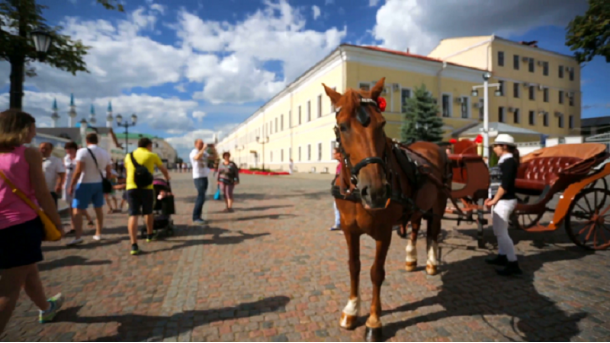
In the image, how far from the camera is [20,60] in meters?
6.93

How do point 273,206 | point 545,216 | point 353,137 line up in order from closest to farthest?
point 353,137 → point 545,216 → point 273,206

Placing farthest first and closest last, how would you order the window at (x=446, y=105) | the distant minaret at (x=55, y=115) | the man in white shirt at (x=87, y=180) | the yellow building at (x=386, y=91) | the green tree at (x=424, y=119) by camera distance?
the distant minaret at (x=55, y=115), the window at (x=446, y=105), the yellow building at (x=386, y=91), the green tree at (x=424, y=119), the man in white shirt at (x=87, y=180)

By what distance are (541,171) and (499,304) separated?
4.32 metres

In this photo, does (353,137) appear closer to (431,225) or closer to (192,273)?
(431,225)

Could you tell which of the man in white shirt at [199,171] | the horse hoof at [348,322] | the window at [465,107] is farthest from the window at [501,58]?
the horse hoof at [348,322]

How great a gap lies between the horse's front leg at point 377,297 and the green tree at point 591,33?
11.1ft

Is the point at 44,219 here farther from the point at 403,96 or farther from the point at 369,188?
the point at 403,96

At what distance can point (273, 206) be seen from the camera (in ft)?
35.6

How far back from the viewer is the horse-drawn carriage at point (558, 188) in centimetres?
482

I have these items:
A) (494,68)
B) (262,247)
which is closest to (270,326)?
(262,247)

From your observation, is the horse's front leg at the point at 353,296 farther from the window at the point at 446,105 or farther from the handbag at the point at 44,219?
the window at the point at 446,105

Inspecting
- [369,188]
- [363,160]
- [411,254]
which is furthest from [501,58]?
[369,188]

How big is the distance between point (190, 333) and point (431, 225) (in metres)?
3.53

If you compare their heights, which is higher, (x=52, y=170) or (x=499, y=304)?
(x=52, y=170)
